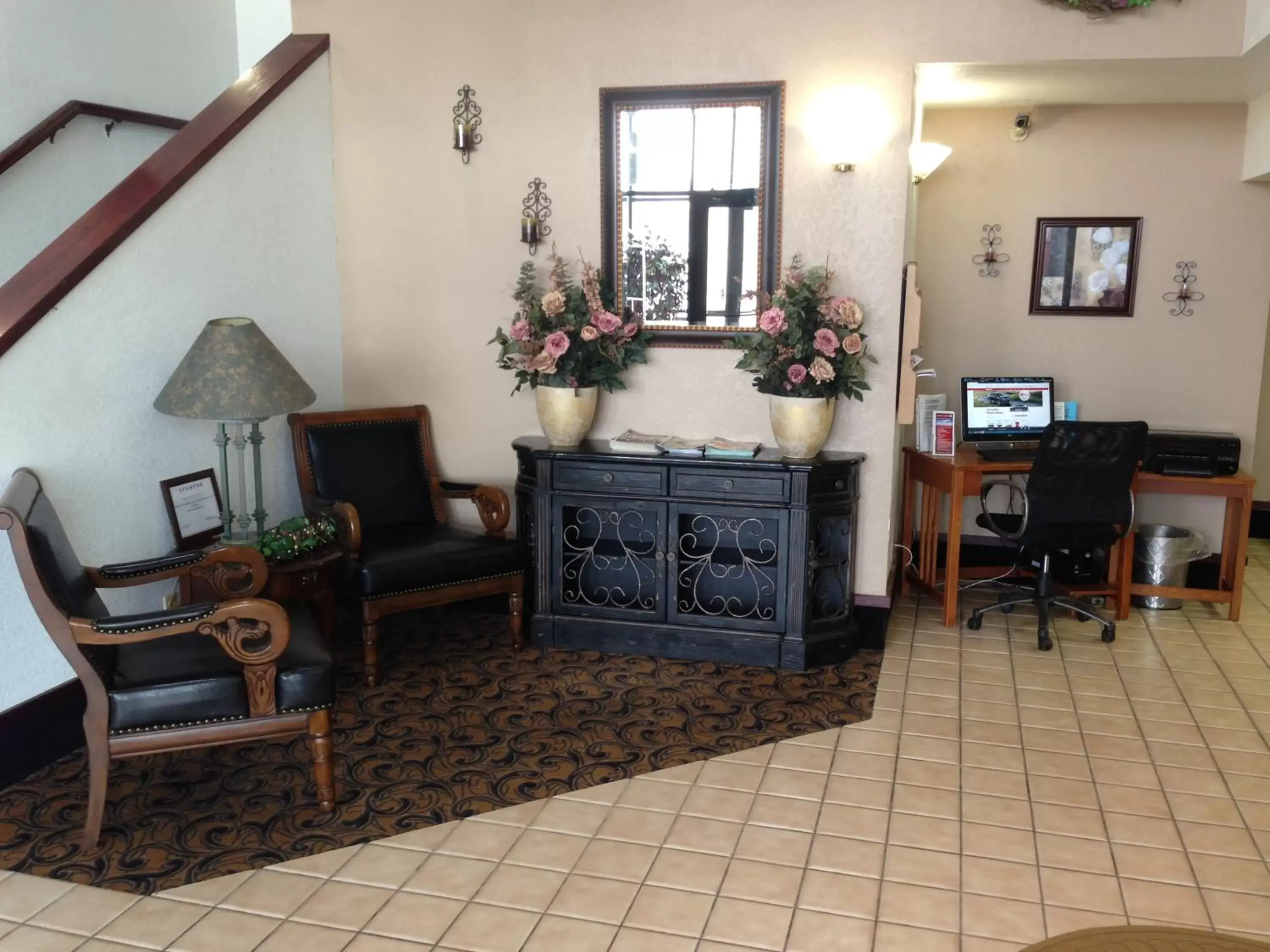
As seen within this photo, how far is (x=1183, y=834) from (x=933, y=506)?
233 centimetres

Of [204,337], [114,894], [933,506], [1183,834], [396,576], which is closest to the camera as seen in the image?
[114,894]

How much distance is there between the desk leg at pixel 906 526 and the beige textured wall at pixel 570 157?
0.83 metres

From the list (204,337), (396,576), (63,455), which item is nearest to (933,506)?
(396,576)

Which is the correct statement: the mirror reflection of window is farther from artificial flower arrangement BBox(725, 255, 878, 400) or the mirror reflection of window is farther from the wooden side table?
the wooden side table

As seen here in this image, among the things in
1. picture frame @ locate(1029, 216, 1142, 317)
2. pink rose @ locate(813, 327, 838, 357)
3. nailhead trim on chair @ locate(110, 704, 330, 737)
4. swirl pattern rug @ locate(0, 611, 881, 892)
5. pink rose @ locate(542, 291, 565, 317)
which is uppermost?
picture frame @ locate(1029, 216, 1142, 317)

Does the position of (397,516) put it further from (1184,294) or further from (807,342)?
(1184,294)

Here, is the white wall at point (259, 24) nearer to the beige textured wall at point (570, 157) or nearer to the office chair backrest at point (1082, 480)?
the beige textured wall at point (570, 157)

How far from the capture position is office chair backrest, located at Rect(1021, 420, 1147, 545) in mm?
4457

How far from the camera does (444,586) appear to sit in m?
4.19

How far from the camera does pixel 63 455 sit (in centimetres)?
337

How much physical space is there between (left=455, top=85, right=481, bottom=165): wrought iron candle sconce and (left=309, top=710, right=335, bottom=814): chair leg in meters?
2.62

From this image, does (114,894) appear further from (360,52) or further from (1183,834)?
(360,52)

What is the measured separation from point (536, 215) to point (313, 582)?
183cm

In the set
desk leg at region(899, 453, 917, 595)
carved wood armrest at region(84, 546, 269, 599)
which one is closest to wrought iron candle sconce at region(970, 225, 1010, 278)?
desk leg at region(899, 453, 917, 595)
